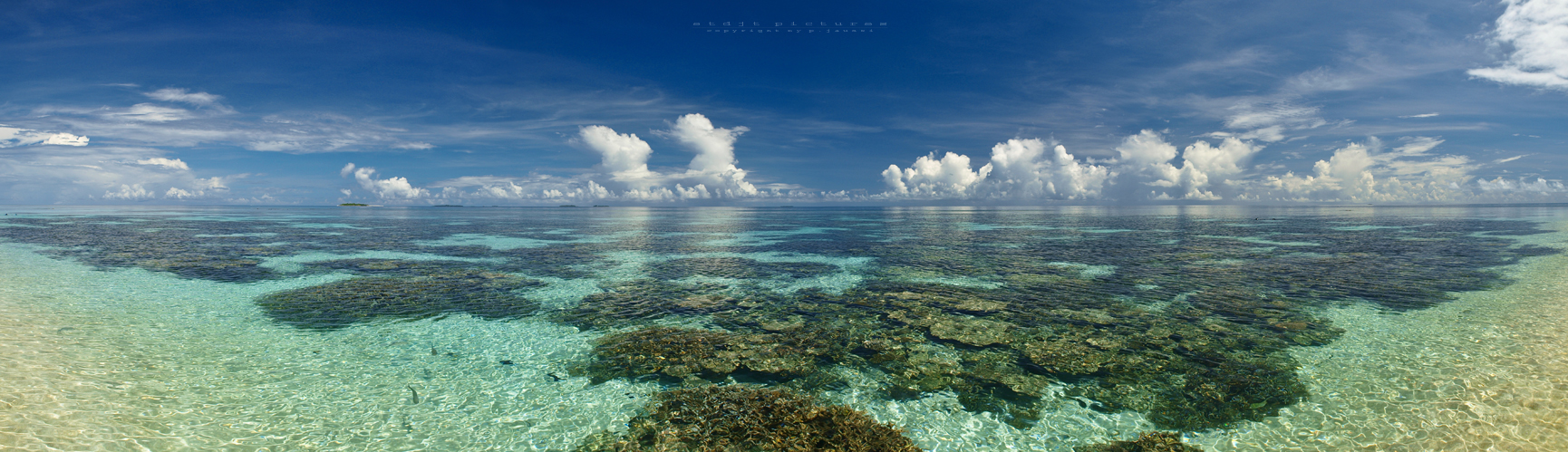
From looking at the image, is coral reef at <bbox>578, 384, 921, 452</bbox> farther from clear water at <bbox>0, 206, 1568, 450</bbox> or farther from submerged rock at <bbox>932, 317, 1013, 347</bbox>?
submerged rock at <bbox>932, 317, 1013, 347</bbox>

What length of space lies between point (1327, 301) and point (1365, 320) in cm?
323

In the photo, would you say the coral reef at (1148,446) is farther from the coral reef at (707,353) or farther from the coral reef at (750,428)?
the coral reef at (707,353)

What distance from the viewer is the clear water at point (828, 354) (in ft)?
31.4

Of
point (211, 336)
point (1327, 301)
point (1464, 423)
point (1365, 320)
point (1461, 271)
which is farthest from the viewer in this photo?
point (1461, 271)

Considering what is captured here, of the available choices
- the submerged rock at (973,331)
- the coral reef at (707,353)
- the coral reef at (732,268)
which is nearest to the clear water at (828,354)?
the submerged rock at (973,331)

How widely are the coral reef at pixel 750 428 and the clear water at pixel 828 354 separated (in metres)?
0.49

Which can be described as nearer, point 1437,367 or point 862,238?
point 1437,367

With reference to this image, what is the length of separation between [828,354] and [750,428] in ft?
14.7

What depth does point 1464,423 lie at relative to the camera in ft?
30.9

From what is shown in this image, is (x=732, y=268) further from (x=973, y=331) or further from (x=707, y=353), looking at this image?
(x=707, y=353)

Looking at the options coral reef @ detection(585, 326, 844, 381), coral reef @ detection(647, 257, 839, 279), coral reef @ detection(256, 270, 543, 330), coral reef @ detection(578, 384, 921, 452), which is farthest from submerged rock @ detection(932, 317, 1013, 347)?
coral reef @ detection(256, 270, 543, 330)

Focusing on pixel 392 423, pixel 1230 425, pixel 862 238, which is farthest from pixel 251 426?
pixel 862 238

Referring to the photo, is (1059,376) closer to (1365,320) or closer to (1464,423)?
(1464,423)

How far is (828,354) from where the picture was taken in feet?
44.7
